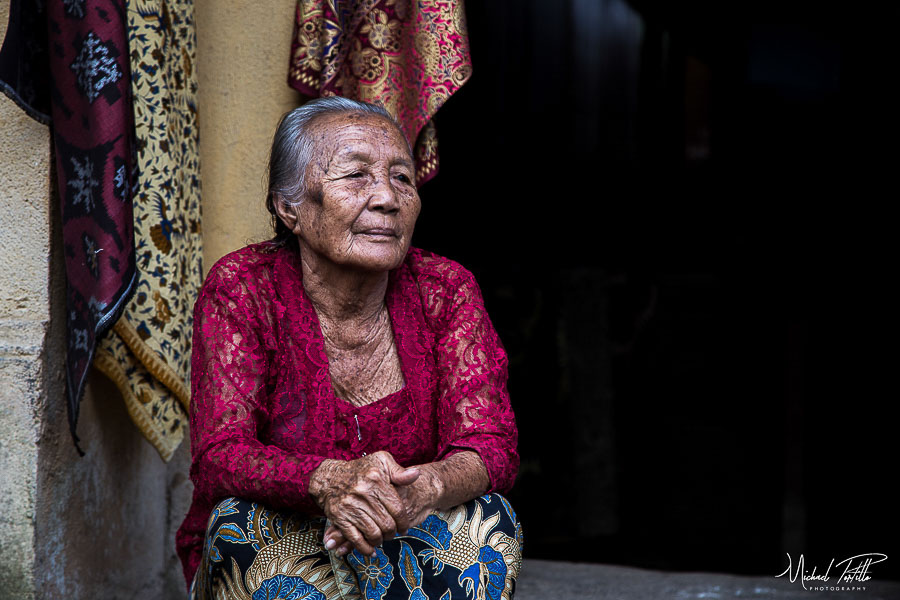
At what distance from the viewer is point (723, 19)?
4480 millimetres

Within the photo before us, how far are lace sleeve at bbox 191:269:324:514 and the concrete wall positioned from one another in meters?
0.67

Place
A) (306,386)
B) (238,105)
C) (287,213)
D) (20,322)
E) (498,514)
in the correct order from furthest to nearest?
(238,105)
(20,322)
(287,213)
(306,386)
(498,514)

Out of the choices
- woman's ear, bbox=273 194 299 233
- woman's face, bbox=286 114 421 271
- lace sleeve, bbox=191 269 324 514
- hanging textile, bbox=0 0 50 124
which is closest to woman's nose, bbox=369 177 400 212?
woman's face, bbox=286 114 421 271

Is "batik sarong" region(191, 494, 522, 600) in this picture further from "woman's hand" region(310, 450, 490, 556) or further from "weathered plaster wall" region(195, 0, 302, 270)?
"weathered plaster wall" region(195, 0, 302, 270)

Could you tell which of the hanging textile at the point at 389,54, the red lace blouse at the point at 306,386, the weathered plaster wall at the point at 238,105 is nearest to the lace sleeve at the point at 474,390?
the red lace blouse at the point at 306,386

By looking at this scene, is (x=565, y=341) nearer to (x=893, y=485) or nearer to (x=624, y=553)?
(x=624, y=553)

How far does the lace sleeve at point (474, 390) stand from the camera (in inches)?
86.6

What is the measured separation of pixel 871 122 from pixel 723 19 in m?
0.84

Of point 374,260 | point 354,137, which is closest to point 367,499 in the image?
point 374,260

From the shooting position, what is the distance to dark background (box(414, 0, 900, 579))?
427cm

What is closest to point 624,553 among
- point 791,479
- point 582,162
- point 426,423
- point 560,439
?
point 560,439

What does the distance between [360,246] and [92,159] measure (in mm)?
810

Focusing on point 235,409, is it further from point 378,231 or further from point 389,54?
point 389,54
